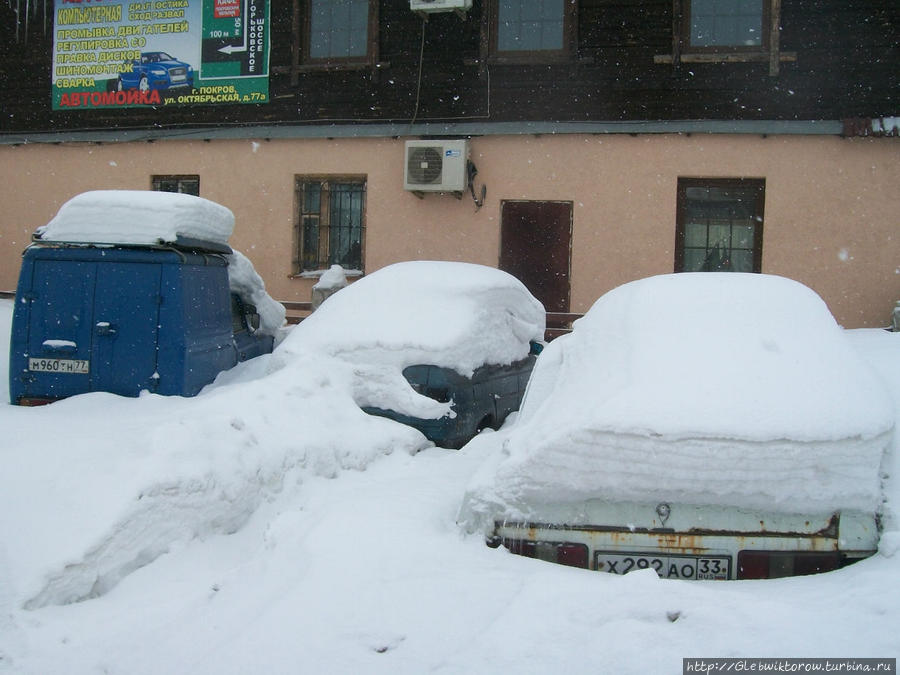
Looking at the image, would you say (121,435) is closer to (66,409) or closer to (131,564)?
(131,564)

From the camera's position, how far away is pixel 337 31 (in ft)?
43.6

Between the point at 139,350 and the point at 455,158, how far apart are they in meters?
7.14

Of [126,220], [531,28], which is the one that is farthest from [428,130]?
[126,220]

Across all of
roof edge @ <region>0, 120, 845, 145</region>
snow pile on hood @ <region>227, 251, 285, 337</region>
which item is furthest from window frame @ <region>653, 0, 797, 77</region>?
snow pile on hood @ <region>227, 251, 285, 337</region>

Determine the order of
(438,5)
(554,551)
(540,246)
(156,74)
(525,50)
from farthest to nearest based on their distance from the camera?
1. (156,74)
2. (540,246)
3. (525,50)
4. (438,5)
5. (554,551)

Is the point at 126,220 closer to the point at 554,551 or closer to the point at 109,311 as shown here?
the point at 109,311

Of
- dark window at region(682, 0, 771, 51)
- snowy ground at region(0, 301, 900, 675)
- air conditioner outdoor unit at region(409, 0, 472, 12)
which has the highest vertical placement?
air conditioner outdoor unit at region(409, 0, 472, 12)

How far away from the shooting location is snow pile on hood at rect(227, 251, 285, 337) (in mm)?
7688

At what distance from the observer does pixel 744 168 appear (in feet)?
38.7

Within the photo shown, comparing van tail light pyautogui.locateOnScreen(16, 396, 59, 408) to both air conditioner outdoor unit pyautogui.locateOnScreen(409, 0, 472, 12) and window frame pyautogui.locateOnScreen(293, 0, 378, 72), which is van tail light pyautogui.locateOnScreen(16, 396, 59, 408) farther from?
window frame pyautogui.locateOnScreen(293, 0, 378, 72)

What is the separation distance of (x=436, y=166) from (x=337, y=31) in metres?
3.15

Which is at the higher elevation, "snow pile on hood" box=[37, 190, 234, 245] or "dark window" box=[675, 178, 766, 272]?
"dark window" box=[675, 178, 766, 272]

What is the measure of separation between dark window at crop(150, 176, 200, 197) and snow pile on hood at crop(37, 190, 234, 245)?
7764mm

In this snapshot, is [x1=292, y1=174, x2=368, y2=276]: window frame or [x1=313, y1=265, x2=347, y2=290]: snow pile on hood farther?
[x1=292, y1=174, x2=368, y2=276]: window frame
